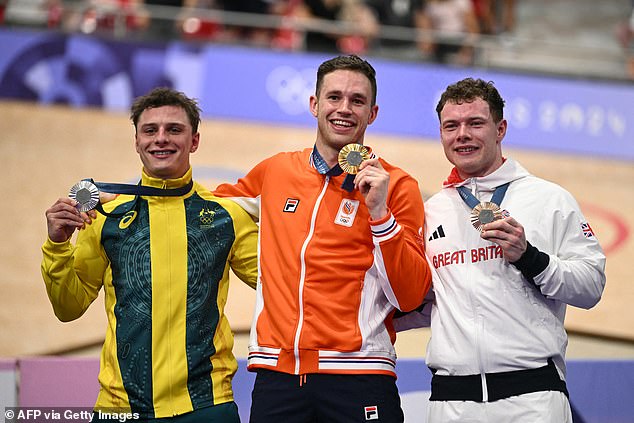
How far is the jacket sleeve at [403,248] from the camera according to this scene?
10.5ft

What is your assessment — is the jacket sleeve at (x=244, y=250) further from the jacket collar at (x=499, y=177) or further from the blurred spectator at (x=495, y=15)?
the blurred spectator at (x=495, y=15)

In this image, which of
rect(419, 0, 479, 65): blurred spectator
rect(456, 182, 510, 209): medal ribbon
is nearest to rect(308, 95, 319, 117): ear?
rect(456, 182, 510, 209): medal ribbon

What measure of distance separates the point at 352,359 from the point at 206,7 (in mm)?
7840

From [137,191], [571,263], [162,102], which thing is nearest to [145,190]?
[137,191]

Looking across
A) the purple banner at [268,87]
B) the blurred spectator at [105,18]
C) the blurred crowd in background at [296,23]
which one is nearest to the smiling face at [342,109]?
the purple banner at [268,87]

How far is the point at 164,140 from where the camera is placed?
3545 mm

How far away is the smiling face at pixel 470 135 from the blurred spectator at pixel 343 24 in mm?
6968

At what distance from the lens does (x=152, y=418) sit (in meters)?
3.30

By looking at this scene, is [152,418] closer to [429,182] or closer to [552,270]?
[552,270]

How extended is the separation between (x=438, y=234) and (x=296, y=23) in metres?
7.21

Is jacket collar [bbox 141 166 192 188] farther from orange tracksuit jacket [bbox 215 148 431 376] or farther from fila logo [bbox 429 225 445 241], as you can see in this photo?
fila logo [bbox 429 225 445 241]

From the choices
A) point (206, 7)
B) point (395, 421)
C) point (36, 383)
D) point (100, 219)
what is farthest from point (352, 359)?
point (206, 7)

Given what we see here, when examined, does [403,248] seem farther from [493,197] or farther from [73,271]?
[73,271]

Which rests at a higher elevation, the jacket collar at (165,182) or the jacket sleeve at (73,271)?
the jacket collar at (165,182)
